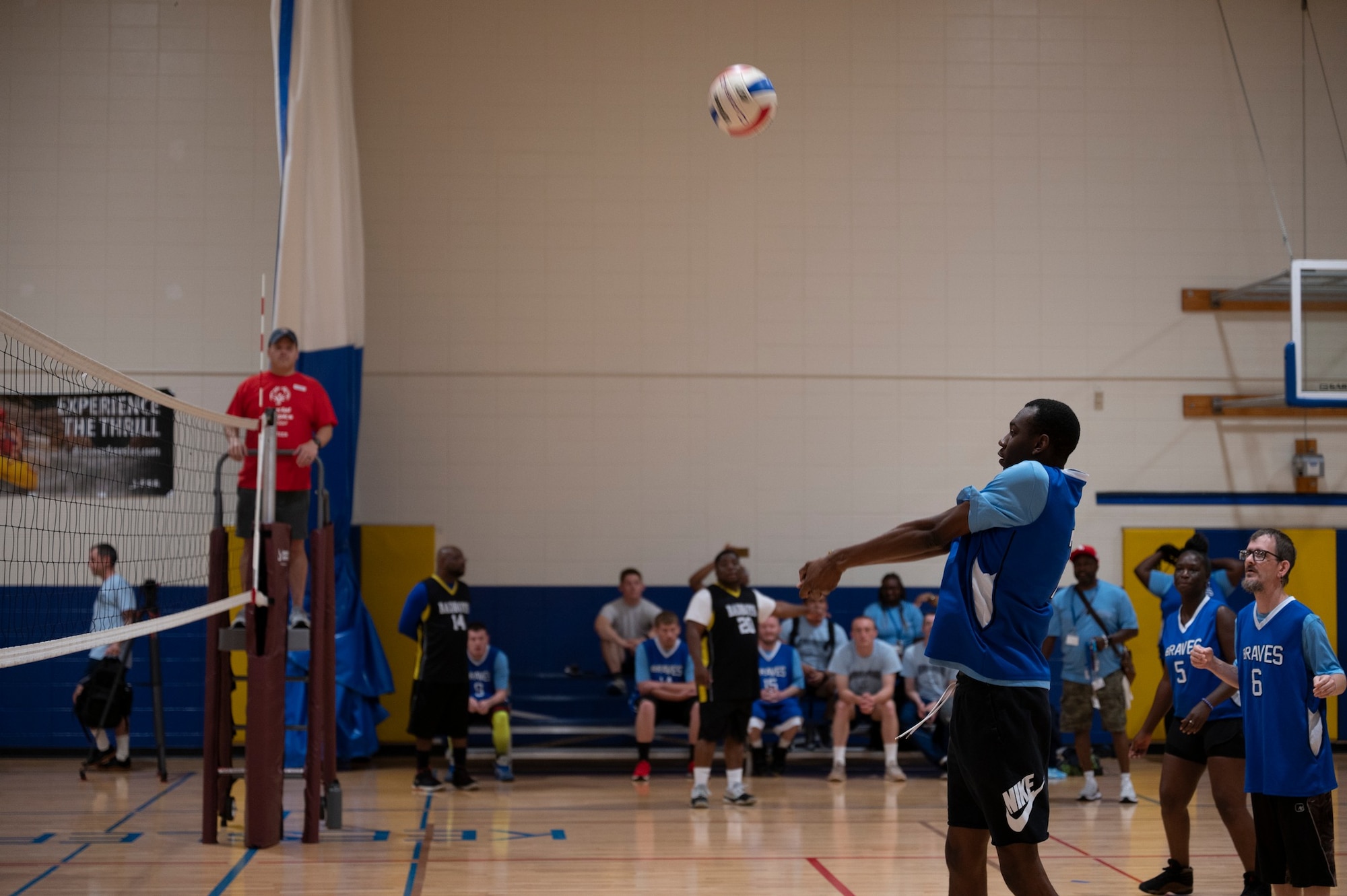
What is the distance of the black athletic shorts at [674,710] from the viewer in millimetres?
11078

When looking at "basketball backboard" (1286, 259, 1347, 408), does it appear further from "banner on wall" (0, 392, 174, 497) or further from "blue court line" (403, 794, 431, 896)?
"banner on wall" (0, 392, 174, 497)

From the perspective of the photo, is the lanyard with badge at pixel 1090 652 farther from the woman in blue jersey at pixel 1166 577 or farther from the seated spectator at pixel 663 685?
the seated spectator at pixel 663 685

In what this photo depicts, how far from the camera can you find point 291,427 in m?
8.87

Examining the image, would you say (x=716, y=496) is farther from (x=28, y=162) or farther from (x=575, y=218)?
(x=28, y=162)

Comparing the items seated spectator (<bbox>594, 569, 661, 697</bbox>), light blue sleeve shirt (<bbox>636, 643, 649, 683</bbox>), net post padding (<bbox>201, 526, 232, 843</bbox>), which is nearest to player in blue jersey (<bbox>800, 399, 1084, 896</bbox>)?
net post padding (<bbox>201, 526, 232, 843</bbox>)

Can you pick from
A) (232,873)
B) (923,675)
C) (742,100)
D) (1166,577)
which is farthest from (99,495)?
(1166,577)

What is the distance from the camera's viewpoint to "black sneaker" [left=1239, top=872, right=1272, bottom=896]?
19.6 feet

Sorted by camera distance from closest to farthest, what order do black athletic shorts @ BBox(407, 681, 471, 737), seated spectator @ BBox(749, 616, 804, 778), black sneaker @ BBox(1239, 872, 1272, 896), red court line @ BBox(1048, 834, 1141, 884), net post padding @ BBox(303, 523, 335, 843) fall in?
black sneaker @ BBox(1239, 872, 1272, 896) < red court line @ BBox(1048, 834, 1141, 884) < net post padding @ BBox(303, 523, 335, 843) < black athletic shorts @ BBox(407, 681, 471, 737) < seated spectator @ BBox(749, 616, 804, 778)

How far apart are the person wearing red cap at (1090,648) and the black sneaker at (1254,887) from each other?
12.9 ft

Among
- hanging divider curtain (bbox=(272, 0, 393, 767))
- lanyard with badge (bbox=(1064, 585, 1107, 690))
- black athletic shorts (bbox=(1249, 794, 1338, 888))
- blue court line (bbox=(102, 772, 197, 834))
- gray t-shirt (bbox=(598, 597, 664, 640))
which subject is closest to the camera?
black athletic shorts (bbox=(1249, 794, 1338, 888))

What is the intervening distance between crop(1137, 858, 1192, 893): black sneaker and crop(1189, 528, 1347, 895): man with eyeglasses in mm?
1401

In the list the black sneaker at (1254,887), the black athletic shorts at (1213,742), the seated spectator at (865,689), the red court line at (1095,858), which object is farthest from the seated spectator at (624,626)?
the black sneaker at (1254,887)

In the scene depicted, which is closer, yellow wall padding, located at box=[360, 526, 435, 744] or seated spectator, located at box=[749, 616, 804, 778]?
seated spectator, located at box=[749, 616, 804, 778]

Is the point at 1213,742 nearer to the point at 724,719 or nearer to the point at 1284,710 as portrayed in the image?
the point at 1284,710
